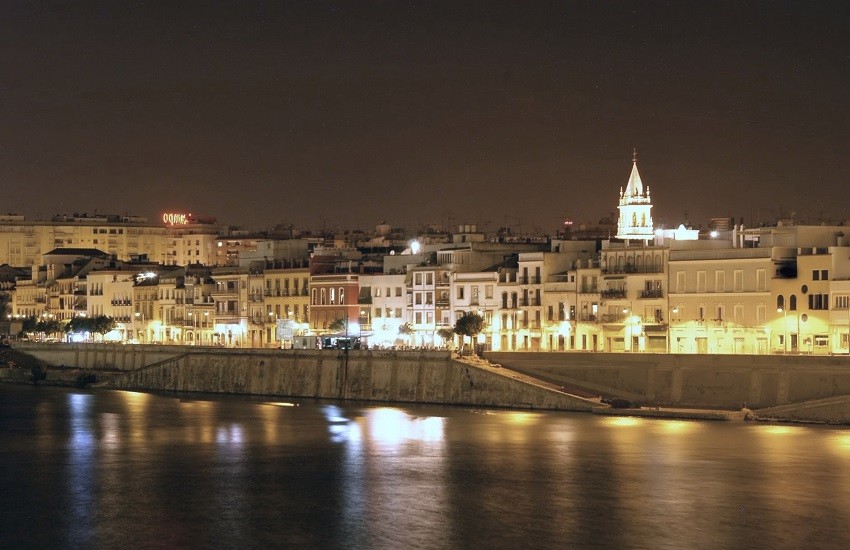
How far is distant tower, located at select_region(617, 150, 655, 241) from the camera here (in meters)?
84.6

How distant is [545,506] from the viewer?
46.8 metres

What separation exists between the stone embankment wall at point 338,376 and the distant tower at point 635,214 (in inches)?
524

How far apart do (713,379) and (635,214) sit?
68.0 feet

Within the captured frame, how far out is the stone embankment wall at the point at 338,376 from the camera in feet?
240

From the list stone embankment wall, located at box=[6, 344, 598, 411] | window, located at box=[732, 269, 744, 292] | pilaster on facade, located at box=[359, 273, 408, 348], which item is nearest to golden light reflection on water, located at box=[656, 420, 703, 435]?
stone embankment wall, located at box=[6, 344, 598, 411]

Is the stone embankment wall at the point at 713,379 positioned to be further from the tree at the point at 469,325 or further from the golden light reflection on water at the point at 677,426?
the tree at the point at 469,325

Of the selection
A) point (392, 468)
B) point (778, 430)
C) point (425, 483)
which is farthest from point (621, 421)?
point (425, 483)

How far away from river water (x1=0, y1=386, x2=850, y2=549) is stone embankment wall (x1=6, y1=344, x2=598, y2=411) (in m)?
2.13

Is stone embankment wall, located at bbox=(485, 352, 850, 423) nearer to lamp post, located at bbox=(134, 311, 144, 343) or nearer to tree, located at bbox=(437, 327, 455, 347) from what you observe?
tree, located at bbox=(437, 327, 455, 347)

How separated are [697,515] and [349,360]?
38.2 metres

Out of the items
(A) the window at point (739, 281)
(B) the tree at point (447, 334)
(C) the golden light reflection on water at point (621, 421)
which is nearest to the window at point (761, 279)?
(A) the window at point (739, 281)

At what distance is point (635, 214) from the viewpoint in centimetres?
8588

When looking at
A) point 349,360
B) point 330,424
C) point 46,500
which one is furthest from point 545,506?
point 349,360

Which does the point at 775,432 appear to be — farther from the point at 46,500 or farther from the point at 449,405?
the point at 46,500
